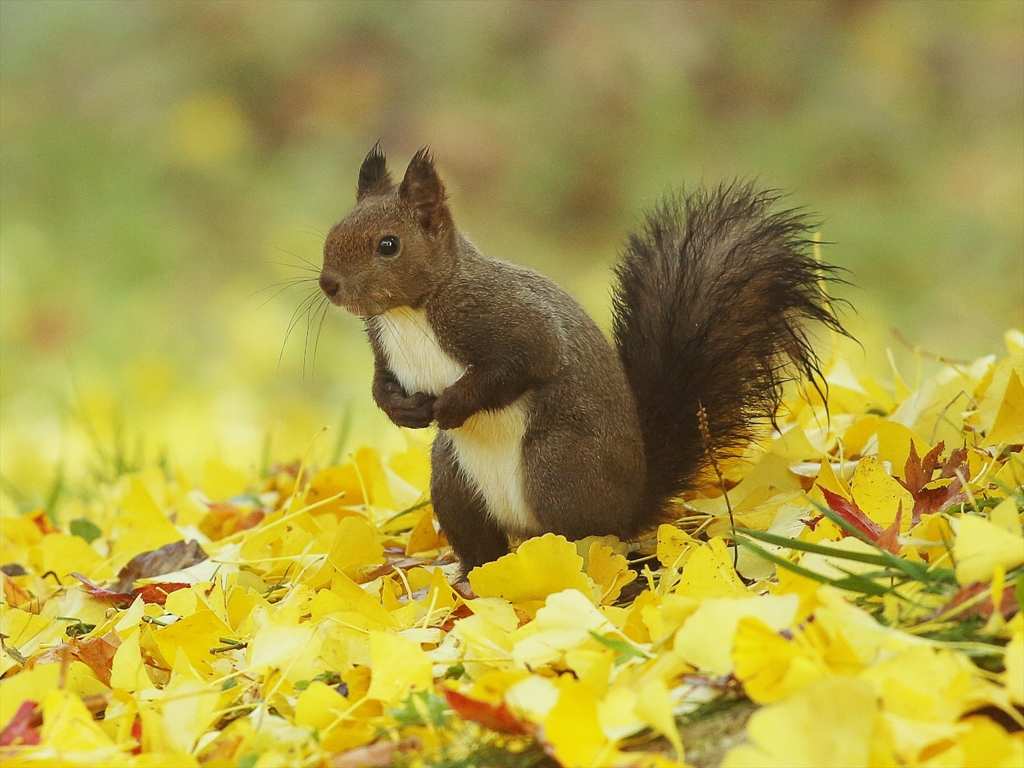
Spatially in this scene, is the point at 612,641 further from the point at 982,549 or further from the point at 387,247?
the point at 387,247

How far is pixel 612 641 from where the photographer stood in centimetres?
89

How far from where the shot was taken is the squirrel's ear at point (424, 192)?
A: 1.40 meters

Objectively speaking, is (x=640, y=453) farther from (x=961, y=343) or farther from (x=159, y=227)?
(x=159, y=227)

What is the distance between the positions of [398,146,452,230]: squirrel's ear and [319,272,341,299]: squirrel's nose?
13cm

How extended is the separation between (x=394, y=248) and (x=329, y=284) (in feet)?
0.28

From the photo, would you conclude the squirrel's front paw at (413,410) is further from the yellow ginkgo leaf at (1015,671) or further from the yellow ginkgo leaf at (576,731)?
the yellow ginkgo leaf at (1015,671)

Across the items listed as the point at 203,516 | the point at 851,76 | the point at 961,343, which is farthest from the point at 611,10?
the point at 203,516

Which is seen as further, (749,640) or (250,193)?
(250,193)

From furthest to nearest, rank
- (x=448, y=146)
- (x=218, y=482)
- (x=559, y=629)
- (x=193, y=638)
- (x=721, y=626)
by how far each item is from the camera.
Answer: (x=448, y=146) → (x=218, y=482) → (x=193, y=638) → (x=559, y=629) → (x=721, y=626)

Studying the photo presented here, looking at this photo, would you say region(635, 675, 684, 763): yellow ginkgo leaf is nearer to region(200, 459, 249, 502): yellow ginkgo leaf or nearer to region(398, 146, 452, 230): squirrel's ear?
region(398, 146, 452, 230): squirrel's ear

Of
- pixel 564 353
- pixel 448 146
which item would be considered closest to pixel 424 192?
pixel 564 353

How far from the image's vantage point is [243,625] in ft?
3.84

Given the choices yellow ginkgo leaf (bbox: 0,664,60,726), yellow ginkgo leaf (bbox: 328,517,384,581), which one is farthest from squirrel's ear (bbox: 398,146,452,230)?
yellow ginkgo leaf (bbox: 0,664,60,726)

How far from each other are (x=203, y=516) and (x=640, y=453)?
72 cm
